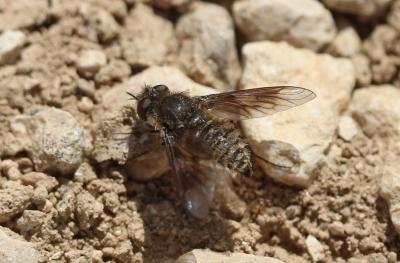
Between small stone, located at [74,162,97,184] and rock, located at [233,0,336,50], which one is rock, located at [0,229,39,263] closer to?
small stone, located at [74,162,97,184]

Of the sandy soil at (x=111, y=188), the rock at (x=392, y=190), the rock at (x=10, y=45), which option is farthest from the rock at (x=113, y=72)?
the rock at (x=392, y=190)

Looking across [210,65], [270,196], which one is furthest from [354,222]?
[210,65]

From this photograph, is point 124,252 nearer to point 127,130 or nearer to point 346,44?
point 127,130

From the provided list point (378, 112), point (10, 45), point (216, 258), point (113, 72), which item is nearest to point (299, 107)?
point (378, 112)

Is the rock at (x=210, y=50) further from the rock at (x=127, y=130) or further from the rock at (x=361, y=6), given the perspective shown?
the rock at (x=361, y=6)

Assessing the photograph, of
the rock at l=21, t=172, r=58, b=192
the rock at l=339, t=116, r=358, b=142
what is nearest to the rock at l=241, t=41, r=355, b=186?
the rock at l=339, t=116, r=358, b=142
